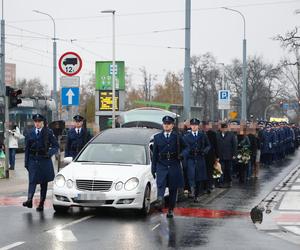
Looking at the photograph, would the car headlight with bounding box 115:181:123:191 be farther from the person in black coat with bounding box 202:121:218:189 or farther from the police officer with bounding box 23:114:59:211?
the person in black coat with bounding box 202:121:218:189

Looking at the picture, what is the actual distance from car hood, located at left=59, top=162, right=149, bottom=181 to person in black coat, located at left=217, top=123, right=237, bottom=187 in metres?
6.48

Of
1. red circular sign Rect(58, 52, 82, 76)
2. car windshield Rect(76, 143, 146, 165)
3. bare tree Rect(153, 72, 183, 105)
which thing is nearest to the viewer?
car windshield Rect(76, 143, 146, 165)

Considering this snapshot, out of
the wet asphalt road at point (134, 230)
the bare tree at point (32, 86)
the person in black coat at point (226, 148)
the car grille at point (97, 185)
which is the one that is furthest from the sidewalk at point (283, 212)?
the bare tree at point (32, 86)

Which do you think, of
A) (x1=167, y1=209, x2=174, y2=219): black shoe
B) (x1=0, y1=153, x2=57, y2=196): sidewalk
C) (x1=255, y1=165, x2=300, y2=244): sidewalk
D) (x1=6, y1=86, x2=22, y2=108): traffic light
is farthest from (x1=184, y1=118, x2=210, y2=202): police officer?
(x1=6, y1=86, x2=22, y2=108): traffic light

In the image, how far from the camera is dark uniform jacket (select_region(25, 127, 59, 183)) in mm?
13328

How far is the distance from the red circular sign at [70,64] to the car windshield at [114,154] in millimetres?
5904

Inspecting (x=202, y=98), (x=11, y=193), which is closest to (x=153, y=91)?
(x=202, y=98)

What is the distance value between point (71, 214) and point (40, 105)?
2754cm

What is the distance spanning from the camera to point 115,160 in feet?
44.8

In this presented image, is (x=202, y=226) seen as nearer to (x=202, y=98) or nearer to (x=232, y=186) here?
(x=232, y=186)

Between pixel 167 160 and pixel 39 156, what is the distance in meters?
2.49

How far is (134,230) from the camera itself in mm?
11039

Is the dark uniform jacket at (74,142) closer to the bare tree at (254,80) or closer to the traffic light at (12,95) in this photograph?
the traffic light at (12,95)

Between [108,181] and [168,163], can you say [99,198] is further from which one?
[168,163]
